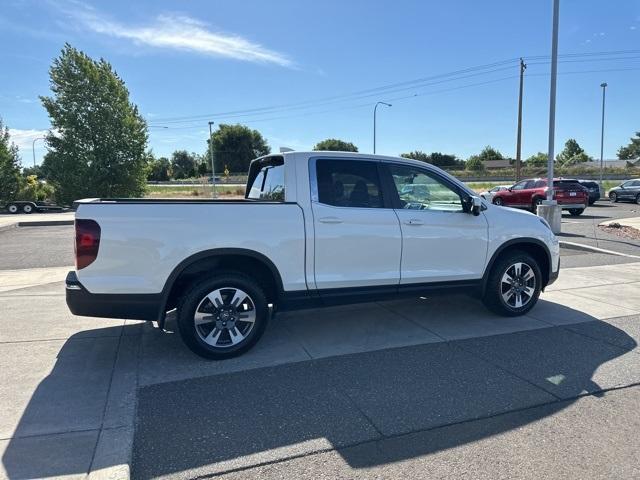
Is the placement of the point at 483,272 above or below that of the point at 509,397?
above

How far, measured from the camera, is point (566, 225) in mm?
16359

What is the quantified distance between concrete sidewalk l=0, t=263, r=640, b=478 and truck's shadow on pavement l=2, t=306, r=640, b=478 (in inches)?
0.6

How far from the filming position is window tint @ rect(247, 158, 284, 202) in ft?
15.8

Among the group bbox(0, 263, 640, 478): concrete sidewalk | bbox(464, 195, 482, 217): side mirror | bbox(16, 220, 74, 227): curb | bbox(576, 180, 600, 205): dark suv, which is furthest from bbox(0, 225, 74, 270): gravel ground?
bbox(576, 180, 600, 205): dark suv

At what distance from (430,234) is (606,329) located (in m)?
2.26

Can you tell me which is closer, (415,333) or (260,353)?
(260,353)

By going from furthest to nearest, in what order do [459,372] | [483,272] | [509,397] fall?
[483,272], [459,372], [509,397]

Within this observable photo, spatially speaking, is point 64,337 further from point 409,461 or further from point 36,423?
point 409,461

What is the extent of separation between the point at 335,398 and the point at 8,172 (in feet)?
108

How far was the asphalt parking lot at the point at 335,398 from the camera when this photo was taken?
9.22ft

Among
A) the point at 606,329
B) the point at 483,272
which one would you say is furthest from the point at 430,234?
the point at 606,329

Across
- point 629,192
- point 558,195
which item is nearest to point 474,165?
point 629,192

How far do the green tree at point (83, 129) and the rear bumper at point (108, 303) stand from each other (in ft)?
91.4

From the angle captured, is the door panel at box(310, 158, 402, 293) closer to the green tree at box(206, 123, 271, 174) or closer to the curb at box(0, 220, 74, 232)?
the curb at box(0, 220, 74, 232)
